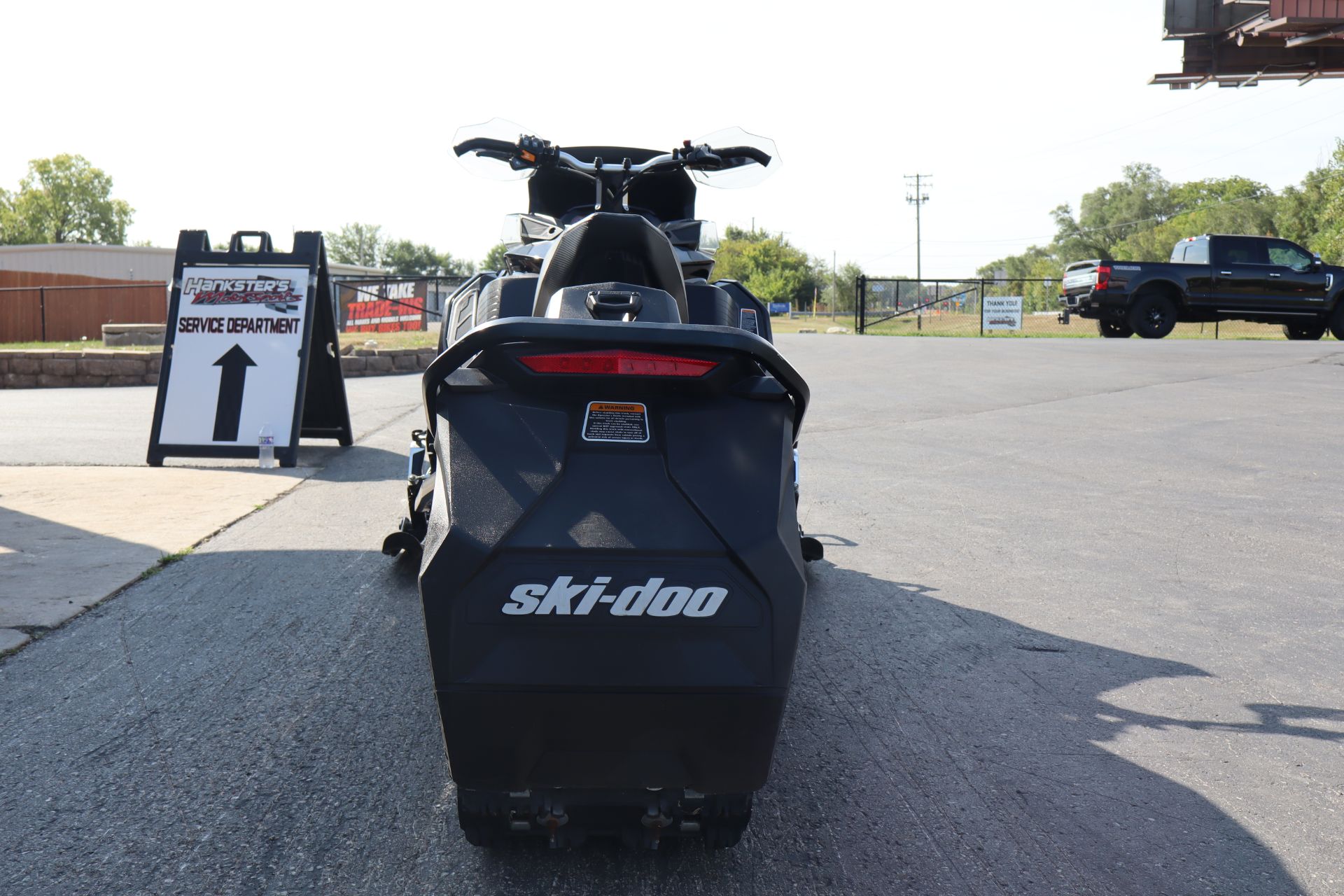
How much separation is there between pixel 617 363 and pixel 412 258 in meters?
136

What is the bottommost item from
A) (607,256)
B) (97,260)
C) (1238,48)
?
(607,256)

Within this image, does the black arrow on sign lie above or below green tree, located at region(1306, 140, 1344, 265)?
below

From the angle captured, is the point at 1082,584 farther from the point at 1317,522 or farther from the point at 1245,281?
the point at 1245,281

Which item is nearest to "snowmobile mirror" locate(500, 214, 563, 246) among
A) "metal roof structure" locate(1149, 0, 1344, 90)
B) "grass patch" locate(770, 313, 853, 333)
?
"metal roof structure" locate(1149, 0, 1344, 90)

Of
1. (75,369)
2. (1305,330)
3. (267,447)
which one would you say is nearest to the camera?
(267,447)

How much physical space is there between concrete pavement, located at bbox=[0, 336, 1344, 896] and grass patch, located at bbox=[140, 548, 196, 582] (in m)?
0.09

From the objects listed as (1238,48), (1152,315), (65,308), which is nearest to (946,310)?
(1238,48)

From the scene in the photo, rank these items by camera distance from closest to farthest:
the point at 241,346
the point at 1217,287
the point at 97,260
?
the point at 241,346 → the point at 1217,287 → the point at 97,260

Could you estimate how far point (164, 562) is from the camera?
18.4 ft

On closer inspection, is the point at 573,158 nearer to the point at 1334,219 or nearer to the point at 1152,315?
the point at 1152,315

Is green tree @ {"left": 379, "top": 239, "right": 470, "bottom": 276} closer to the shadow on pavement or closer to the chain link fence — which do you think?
the chain link fence

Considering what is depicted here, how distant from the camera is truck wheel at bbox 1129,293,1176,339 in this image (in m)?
22.9

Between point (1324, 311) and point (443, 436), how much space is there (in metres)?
25.7

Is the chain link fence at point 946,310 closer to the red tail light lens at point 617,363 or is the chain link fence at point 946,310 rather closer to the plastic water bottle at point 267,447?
the plastic water bottle at point 267,447
